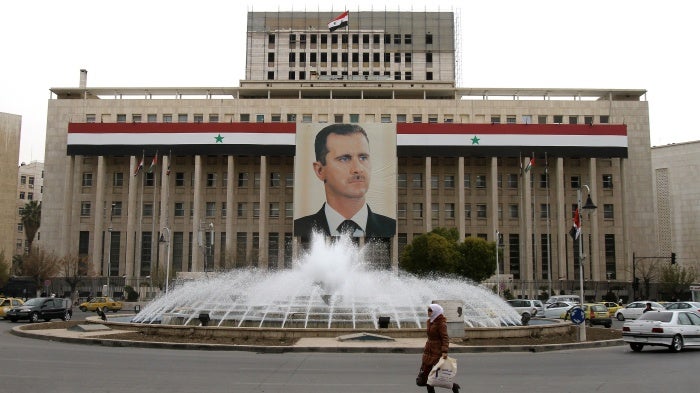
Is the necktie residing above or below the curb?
above

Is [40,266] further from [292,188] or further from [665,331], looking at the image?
[665,331]

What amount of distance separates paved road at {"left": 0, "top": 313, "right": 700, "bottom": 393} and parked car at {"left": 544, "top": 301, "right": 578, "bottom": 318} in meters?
23.1

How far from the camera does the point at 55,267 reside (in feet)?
244

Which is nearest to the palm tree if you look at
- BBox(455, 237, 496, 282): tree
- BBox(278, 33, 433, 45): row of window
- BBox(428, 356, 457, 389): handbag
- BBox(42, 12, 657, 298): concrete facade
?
BBox(42, 12, 657, 298): concrete facade

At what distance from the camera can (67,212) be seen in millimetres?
81750

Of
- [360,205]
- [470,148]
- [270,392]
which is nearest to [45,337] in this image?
[270,392]

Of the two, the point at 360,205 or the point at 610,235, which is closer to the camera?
the point at 360,205

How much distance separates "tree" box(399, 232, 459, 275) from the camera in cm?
6331

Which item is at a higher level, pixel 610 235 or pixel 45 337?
pixel 610 235

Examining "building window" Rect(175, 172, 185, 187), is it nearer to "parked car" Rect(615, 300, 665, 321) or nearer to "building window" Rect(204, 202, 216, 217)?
"building window" Rect(204, 202, 216, 217)

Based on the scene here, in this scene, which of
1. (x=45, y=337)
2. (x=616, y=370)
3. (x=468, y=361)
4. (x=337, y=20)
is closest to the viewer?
(x=616, y=370)

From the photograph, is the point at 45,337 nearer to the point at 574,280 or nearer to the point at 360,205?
the point at 360,205

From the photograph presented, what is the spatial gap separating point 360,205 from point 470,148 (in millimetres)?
15520

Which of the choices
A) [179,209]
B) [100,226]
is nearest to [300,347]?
[179,209]
